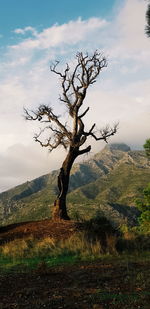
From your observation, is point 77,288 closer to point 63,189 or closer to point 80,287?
point 80,287

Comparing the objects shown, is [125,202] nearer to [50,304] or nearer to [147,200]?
[147,200]

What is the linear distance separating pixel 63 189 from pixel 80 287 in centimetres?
1322

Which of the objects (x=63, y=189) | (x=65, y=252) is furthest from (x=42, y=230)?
(x=65, y=252)

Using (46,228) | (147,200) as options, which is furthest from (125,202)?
(46,228)

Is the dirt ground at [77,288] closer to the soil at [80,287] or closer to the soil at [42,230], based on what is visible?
the soil at [80,287]

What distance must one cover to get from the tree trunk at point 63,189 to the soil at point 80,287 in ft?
28.2

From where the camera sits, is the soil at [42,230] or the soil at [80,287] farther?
the soil at [42,230]

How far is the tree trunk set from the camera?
19.6 m

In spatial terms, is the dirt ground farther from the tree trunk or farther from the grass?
the tree trunk

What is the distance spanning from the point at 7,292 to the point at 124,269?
11.3 ft

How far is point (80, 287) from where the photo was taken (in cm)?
704

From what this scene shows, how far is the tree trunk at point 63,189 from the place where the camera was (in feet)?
64.4

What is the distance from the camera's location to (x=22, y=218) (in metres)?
171

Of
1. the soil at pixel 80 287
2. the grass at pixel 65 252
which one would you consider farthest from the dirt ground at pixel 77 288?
the grass at pixel 65 252
